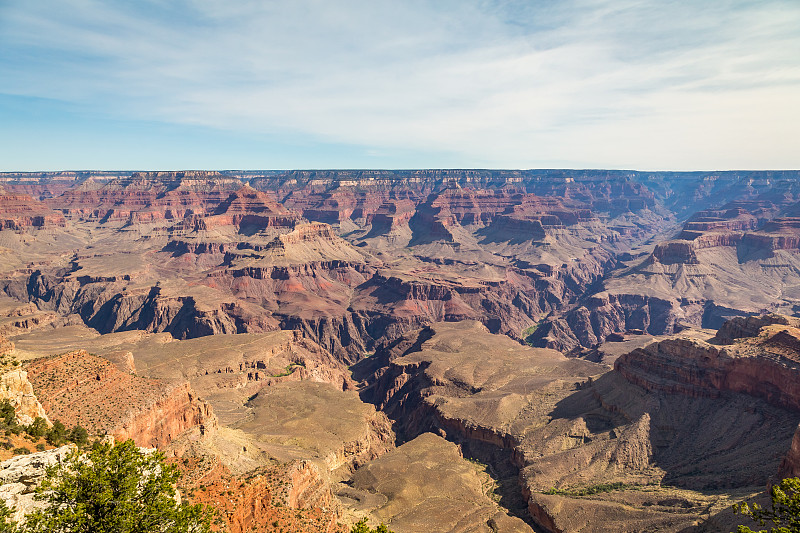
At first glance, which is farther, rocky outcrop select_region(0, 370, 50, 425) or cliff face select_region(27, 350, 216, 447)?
cliff face select_region(27, 350, 216, 447)

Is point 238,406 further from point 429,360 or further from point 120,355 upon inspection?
point 429,360

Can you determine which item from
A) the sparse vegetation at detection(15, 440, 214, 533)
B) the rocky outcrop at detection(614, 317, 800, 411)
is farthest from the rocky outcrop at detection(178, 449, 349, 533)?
the rocky outcrop at detection(614, 317, 800, 411)

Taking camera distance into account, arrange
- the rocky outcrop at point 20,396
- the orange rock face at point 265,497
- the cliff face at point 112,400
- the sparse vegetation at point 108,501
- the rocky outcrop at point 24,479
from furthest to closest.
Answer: the cliff face at point 112,400, the rocky outcrop at point 20,396, the orange rock face at point 265,497, the rocky outcrop at point 24,479, the sparse vegetation at point 108,501

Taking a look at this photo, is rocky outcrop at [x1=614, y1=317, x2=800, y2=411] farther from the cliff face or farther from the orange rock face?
the cliff face

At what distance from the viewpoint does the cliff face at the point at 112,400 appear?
61938 millimetres

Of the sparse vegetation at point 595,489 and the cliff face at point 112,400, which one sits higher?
the cliff face at point 112,400

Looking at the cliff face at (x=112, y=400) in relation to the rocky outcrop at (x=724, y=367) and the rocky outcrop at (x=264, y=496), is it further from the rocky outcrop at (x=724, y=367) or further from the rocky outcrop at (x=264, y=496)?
the rocky outcrop at (x=724, y=367)

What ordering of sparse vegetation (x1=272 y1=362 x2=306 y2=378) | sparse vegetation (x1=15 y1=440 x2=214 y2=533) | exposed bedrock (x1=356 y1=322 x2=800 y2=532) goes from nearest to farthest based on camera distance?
sparse vegetation (x1=15 y1=440 x2=214 y2=533) < exposed bedrock (x1=356 y1=322 x2=800 y2=532) < sparse vegetation (x1=272 y1=362 x2=306 y2=378)

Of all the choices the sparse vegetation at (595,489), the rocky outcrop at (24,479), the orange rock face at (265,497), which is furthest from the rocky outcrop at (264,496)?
the sparse vegetation at (595,489)

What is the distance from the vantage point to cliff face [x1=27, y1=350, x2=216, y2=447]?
203ft

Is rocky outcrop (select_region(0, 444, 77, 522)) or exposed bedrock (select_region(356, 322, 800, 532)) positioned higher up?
rocky outcrop (select_region(0, 444, 77, 522))

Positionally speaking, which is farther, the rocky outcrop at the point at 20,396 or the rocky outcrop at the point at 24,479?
the rocky outcrop at the point at 20,396

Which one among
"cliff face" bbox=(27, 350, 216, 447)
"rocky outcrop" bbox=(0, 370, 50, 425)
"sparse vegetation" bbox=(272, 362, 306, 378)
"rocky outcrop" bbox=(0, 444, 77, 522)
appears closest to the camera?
"rocky outcrop" bbox=(0, 444, 77, 522)

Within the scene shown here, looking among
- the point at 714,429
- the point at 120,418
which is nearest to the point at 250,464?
the point at 120,418
